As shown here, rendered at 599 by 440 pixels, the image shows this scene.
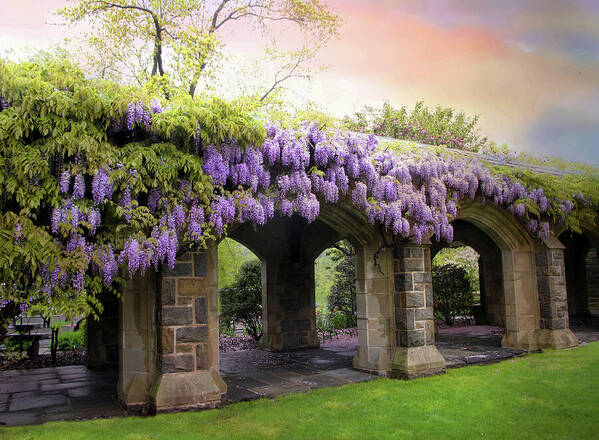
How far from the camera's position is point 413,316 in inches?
235

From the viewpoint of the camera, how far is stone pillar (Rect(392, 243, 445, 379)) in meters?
5.88

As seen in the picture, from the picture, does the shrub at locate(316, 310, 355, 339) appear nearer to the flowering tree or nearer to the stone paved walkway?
the stone paved walkway

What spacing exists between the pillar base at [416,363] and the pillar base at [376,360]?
76 millimetres

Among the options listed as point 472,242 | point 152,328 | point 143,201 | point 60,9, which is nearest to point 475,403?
point 152,328

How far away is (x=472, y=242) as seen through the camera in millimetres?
11367

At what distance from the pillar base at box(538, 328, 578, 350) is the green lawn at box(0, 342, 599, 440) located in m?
1.88

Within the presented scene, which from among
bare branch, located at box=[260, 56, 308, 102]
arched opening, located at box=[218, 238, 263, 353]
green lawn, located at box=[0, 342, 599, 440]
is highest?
bare branch, located at box=[260, 56, 308, 102]

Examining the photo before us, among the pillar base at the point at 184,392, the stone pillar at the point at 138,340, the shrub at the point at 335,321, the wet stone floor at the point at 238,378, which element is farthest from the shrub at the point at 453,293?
the stone pillar at the point at 138,340

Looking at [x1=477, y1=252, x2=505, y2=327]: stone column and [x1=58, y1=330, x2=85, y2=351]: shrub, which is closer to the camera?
[x1=58, y1=330, x2=85, y2=351]: shrub

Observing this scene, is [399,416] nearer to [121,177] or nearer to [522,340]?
[121,177]

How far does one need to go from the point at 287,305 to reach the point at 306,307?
40 cm

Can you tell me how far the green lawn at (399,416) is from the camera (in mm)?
3877

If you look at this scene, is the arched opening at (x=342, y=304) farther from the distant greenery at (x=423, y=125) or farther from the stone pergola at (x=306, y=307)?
the distant greenery at (x=423, y=125)

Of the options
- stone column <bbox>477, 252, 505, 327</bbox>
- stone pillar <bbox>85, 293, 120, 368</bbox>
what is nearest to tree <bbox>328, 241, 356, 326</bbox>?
stone column <bbox>477, 252, 505, 327</bbox>
